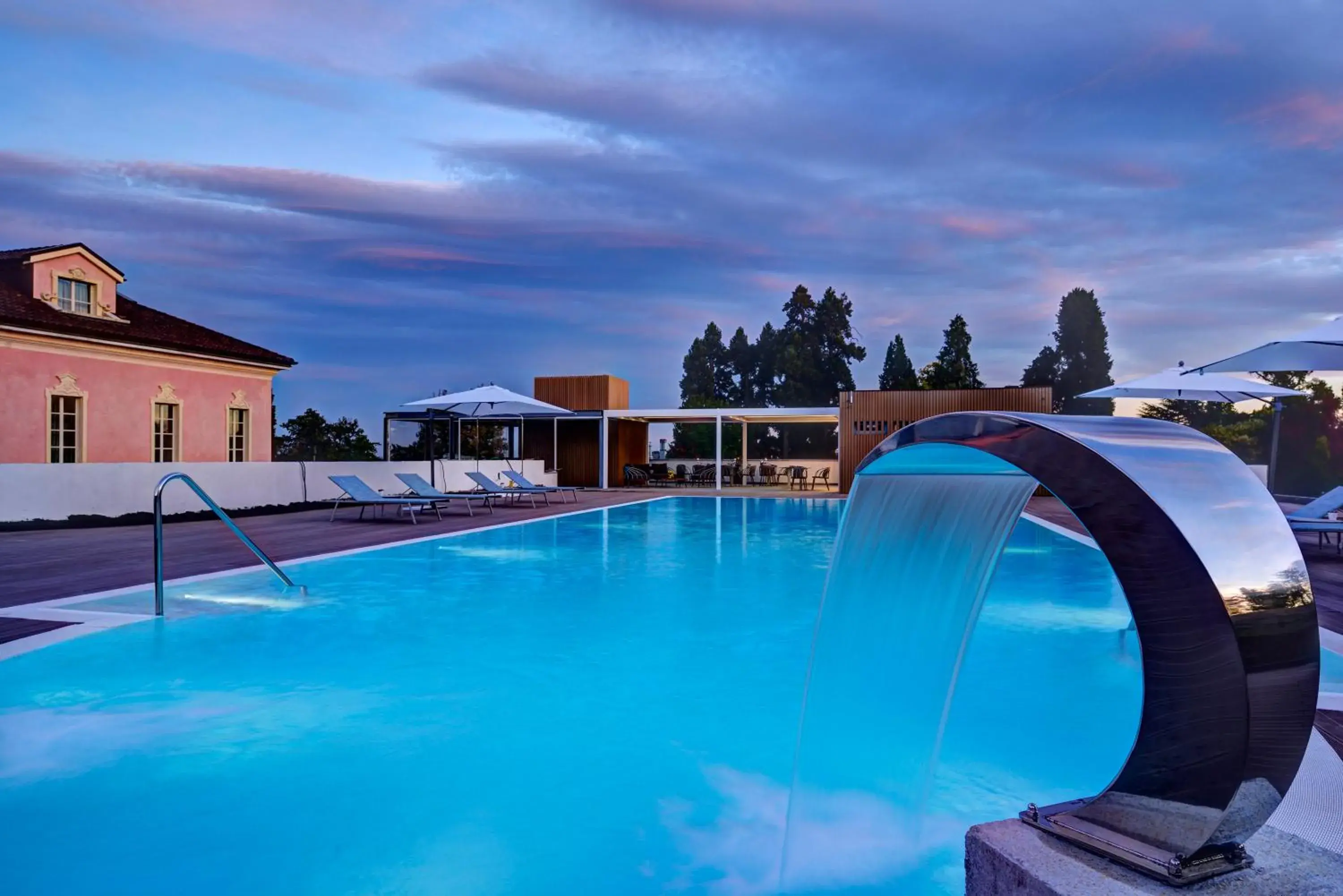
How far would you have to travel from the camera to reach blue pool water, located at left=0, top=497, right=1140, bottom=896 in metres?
3.28

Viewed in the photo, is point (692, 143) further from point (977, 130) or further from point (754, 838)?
point (754, 838)

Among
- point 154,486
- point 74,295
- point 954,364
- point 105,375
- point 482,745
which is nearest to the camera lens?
point 482,745

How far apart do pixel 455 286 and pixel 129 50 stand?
64.0 ft

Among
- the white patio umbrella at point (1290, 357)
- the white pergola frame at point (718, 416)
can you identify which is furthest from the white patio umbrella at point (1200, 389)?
the white pergola frame at point (718, 416)

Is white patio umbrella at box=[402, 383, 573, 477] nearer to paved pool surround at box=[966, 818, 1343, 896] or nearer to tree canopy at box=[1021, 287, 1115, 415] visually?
paved pool surround at box=[966, 818, 1343, 896]

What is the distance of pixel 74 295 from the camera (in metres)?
20.2

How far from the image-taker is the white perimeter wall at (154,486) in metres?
12.9

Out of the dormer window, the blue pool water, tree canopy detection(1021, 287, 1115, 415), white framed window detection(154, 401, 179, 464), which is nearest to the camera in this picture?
the blue pool water

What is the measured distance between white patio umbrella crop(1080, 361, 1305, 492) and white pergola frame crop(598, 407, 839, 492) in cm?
1011

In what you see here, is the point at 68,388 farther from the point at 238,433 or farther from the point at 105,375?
the point at 238,433

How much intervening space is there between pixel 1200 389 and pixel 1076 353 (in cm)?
3668

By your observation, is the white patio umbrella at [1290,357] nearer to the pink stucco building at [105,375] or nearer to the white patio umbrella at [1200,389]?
the white patio umbrella at [1200,389]

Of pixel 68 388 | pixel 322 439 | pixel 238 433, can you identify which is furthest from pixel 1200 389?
pixel 322 439

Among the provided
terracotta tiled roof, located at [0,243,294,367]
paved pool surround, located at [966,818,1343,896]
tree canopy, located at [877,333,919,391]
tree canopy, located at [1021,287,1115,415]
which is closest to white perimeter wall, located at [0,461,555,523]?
terracotta tiled roof, located at [0,243,294,367]
